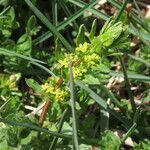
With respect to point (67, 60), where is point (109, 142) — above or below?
below

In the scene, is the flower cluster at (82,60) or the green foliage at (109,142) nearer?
the flower cluster at (82,60)

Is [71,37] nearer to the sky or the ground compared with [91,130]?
nearer to the sky

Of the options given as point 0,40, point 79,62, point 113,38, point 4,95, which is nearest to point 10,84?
point 4,95

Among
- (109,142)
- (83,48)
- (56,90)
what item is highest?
(83,48)

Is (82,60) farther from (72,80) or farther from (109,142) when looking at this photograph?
(109,142)

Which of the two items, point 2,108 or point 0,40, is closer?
point 2,108

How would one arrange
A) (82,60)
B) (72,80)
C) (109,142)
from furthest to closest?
(109,142)
(82,60)
(72,80)

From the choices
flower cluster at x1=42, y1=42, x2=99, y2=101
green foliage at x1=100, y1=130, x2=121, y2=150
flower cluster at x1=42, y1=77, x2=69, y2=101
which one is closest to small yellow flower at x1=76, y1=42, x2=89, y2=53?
flower cluster at x1=42, y1=42, x2=99, y2=101

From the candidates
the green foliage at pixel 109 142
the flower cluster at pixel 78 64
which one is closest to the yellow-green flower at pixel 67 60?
the flower cluster at pixel 78 64

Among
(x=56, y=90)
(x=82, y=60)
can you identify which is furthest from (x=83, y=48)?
(x=56, y=90)

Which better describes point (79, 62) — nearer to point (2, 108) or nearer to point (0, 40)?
point (2, 108)

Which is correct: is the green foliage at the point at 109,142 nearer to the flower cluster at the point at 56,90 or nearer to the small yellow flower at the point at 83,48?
the flower cluster at the point at 56,90
